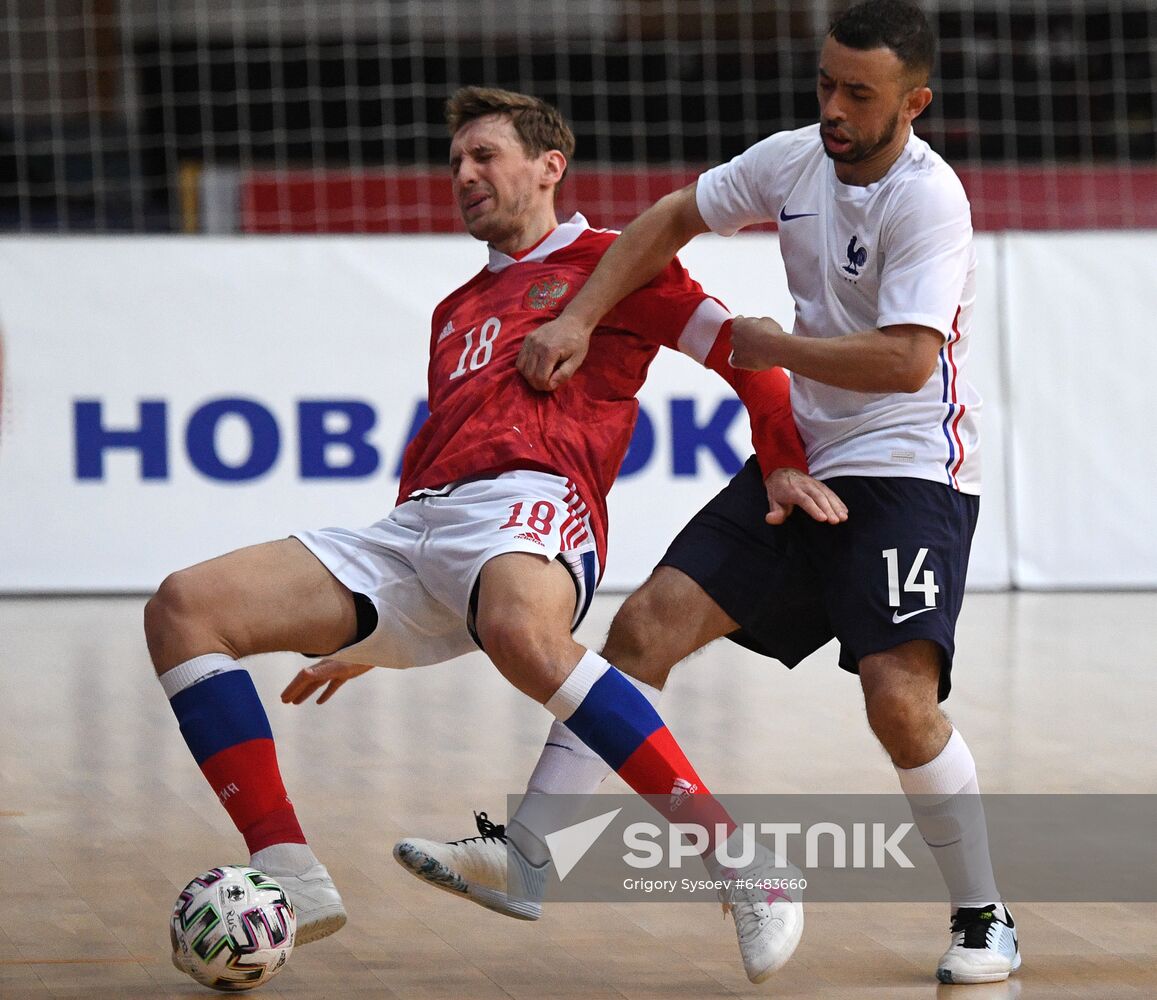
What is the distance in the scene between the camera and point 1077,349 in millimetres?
8188

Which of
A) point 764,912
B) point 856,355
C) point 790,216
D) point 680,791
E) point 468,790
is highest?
point 790,216

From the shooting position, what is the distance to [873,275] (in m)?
3.02

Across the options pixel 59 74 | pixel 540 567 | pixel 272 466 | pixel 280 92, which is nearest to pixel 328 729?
pixel 540 567

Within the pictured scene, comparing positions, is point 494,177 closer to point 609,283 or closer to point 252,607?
point 609,283

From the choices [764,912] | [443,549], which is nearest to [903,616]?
[764,912]

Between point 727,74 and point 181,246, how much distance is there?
4.52 metres

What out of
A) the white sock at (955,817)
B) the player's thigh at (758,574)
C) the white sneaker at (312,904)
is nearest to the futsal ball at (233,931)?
the white sneaker at (312,904)

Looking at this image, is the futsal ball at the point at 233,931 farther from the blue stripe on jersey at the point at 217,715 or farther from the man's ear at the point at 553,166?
the man's ear at the point at 553,166

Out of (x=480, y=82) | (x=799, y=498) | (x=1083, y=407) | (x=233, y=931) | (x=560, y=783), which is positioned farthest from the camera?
(x=480, y=82)

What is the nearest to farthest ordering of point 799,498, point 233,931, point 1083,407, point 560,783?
point 233,931 → point 799,498 → point 560,783 → point 1083,407

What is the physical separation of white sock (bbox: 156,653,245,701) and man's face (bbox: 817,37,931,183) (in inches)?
52.6

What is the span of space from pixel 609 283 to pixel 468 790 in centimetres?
163

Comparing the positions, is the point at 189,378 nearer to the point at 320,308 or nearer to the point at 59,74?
the point at 320,308

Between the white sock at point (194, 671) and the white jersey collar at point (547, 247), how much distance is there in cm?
98
